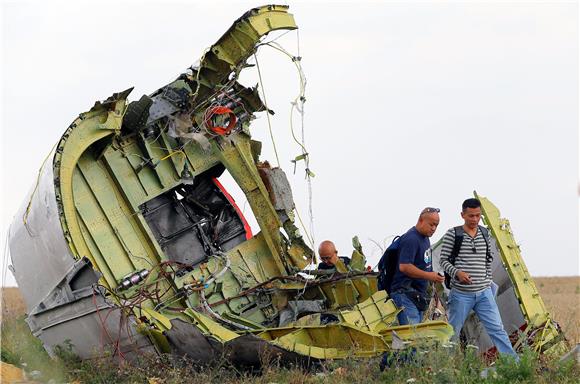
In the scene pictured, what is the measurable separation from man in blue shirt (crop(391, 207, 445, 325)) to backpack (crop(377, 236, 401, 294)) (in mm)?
103

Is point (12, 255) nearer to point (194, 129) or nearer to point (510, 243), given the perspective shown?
point (194, 129)

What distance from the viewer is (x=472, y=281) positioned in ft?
33.1

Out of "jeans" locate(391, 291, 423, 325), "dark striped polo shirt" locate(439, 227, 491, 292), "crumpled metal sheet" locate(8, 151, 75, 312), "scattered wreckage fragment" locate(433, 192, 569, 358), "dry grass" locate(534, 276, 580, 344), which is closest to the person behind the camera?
"dark striped polo shirt" locate(439, 227, 491, 292)

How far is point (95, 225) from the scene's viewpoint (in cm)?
1189

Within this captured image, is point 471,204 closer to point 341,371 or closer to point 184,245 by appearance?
point 341,371

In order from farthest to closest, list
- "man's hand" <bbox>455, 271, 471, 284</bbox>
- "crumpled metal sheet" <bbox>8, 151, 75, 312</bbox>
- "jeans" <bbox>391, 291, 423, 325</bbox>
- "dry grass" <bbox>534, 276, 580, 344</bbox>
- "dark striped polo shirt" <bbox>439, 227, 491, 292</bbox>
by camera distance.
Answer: "dry grass" <bbox>534, 276, 580, 344</bbox>, "crumpled metal sheet" <bbox>8, 151, 75, 312</bbox>, "jeans" <bbox>391, 291, 423, 325</bbox>, "dark striped polo shirt" <bbox>439, 227, 491, 292</bbox>, "man's hand" <bbox>455, 271, 471, 284</bbox>

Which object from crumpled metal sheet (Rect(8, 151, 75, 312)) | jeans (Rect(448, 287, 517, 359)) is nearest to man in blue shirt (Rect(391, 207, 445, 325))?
jeans (Rect(448, 287, 517, 359))

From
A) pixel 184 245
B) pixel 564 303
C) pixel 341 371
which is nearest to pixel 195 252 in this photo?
pixel 184 245

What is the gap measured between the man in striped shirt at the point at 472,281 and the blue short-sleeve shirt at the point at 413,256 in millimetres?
210

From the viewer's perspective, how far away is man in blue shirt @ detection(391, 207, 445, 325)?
1023 centimetres

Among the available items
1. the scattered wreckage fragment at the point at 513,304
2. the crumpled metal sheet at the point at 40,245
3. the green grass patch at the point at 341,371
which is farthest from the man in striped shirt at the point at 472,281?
the crumpled metal sheet at the point at 40,245

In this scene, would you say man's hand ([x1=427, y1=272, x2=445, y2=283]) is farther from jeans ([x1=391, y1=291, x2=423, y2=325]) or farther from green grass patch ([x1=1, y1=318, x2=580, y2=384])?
green grass patch ([x1=1, y1=318, x2=580, y2=384])

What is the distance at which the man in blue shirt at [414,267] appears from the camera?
403 inches

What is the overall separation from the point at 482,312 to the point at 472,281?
35cm
